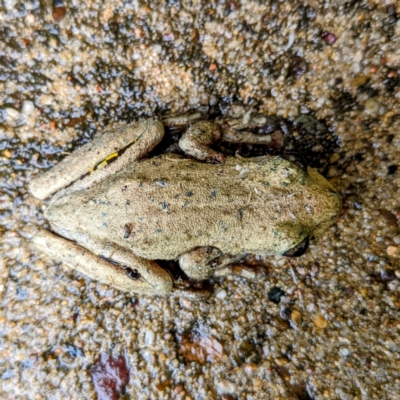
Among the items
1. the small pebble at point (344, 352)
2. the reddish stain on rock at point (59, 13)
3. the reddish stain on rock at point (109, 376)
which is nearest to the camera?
the reddish stain on rock at point (59, 13)

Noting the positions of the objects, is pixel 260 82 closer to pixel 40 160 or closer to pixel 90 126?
pixel 90 126

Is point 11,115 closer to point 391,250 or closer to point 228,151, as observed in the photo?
point 228,151

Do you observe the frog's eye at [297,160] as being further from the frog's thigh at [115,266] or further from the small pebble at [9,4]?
the small pebble at [9,4]

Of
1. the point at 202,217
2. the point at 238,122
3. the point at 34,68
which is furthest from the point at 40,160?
the point at 238,122

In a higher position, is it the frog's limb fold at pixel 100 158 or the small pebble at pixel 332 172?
the small pebble at pixel 332 172

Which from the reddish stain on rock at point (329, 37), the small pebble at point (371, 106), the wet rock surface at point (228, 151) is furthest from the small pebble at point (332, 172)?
the reddish stain on rock at point (329, 37)

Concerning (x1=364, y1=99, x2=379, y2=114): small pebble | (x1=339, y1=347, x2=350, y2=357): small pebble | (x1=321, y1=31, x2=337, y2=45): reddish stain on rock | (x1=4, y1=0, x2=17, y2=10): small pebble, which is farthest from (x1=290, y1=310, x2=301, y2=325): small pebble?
(x1=4, y1=0, x2=17, y2=10): small pebble

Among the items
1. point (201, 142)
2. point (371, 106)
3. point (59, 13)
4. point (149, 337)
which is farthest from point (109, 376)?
point (371, 106)
